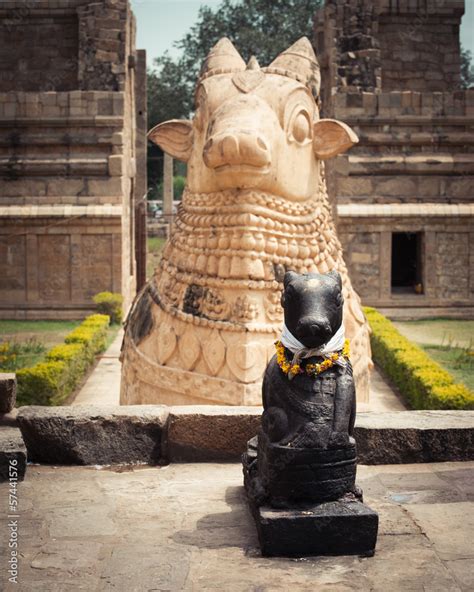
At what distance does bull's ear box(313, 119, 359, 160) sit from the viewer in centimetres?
604

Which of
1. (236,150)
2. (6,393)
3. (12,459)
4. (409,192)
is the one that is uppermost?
(236,150)

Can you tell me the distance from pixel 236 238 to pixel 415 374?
4.04 m

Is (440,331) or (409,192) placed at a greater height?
(409,192)

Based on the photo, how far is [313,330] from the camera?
11.1 ft

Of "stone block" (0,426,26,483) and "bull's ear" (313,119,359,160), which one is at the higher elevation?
"bull's ear" (313,119,359,160)


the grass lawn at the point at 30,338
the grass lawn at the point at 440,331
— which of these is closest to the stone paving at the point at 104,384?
the grass lawn at the point at 30,338

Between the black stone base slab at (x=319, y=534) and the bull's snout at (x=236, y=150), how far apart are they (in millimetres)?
2808

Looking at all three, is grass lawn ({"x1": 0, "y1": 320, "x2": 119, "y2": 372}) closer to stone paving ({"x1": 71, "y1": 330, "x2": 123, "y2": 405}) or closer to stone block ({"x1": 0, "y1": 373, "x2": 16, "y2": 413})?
stone paving ({"x1": 71, "y1": 330, "x2": 123, "y2": 405})

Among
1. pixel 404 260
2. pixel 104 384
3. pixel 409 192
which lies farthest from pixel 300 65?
pixel 404 260

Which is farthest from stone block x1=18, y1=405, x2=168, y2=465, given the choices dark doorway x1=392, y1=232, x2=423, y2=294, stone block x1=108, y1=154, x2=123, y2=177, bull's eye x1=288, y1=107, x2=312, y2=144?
dark doorway x1=392, y1=232, x2=423, y2=294

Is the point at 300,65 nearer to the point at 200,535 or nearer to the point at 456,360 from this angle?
the point at 200,535

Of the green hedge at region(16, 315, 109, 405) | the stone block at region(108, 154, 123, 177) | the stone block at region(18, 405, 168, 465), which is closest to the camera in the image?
the stone block at region(18, 405, 168, 465)

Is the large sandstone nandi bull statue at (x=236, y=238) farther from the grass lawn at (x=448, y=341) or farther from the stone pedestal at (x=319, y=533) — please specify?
the grass lawn at (x=448, y=341)

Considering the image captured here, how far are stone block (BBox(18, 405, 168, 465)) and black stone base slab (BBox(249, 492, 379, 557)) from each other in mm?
1257
